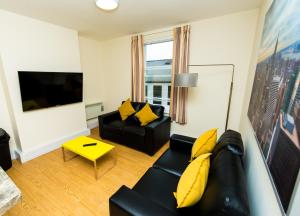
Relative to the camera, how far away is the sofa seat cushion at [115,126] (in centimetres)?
305

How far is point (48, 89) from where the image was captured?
2.75 m

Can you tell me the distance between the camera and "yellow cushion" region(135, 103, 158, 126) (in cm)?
305

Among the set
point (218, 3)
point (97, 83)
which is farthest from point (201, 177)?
point (97, 83)

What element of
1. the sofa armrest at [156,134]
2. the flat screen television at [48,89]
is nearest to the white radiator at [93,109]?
the flat screen television at [48,89]

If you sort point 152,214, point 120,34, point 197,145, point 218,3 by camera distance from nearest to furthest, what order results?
point 152,214, point 197,145, point 218,3, point 120,34

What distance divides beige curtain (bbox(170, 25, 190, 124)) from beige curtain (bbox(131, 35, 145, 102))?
2.77 feet

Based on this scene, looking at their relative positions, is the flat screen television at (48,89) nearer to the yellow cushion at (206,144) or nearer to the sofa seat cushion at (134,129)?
the sofa seat cushion at (134,129)

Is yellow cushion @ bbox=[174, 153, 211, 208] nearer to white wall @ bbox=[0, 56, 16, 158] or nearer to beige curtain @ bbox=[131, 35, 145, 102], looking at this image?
beige curtain @ bbox=[131, 35, 145, 102]

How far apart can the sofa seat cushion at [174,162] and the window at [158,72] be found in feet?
5.40

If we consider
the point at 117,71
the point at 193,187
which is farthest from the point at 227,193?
the point at 117,71

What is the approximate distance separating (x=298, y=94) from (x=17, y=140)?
3.74 m

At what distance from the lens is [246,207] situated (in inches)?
28.3

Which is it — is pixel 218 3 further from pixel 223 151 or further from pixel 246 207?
pixel 246 207

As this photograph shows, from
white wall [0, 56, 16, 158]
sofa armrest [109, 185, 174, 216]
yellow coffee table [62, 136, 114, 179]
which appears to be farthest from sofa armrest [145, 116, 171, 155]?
white wall [0, 56, 16, 158]
